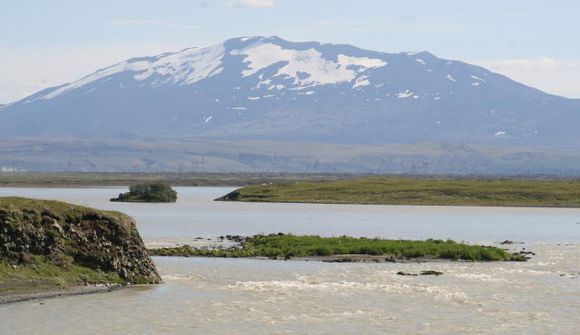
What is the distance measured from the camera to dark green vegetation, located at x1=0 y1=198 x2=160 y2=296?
1763 inches

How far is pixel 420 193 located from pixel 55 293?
115184mm

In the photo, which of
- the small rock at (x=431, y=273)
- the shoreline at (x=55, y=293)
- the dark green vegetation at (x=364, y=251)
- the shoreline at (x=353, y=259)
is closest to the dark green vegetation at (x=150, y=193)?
the dark green vegetation at (x=364, y=251)

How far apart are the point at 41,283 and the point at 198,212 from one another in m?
80.8

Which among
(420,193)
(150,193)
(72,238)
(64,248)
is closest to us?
(64,248)

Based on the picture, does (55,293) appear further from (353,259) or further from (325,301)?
(353,259)

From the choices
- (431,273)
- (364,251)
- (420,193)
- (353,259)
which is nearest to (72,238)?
(431,273)

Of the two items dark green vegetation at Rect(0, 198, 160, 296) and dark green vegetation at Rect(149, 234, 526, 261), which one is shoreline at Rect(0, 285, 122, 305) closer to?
dark green vegetation at Rect(0, 198, 160, 296)

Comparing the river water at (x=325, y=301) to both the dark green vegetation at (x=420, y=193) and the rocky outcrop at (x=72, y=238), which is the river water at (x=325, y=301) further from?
the dark green vegetation at (x=420, y=193)

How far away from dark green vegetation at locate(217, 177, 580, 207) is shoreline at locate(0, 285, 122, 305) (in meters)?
105

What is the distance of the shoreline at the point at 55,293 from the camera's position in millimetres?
42625

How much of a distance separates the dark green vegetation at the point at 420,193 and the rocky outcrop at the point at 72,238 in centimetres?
10316

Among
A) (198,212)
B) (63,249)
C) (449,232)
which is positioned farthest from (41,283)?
(198,212)

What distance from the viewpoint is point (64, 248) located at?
4650 centimetres

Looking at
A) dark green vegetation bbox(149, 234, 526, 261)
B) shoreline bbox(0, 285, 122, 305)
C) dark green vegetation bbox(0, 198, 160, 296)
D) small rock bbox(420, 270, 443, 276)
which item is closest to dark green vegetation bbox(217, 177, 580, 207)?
dark green vegetation bbox(149, 234, 526, 261)
